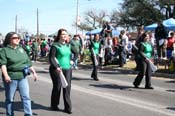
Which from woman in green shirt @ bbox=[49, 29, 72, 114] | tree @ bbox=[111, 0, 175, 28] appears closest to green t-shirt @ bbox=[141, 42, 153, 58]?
woman in green shirt @ bbox=[49, 29, 72, 114]

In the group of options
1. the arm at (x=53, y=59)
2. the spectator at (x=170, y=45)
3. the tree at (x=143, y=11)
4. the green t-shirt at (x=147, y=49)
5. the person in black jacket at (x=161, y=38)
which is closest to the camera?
the arm at (x=53, y=59)

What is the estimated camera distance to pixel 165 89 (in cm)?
1380

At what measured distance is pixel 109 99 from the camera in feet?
37.8

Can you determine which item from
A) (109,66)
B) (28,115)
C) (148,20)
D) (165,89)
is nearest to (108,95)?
(165,89)

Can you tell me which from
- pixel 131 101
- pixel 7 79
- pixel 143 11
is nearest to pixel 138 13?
pixel 143 11

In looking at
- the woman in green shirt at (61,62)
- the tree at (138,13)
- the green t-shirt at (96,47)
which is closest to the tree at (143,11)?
the tree at (138,13)

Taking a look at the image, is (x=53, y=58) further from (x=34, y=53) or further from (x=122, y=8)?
(x=122, y=8)

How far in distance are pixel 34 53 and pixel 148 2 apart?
3399 cm

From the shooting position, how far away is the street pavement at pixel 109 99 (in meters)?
9.54

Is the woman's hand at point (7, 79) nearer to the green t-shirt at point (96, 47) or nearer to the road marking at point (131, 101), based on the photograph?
the road marking at point (131, 101)

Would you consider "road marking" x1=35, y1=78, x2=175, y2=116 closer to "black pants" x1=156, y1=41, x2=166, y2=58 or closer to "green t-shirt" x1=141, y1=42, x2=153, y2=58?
"green t-shirt" x1=141, y1=42, x2=153, y2=58

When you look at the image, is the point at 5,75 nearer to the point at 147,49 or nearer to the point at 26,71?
the point at 26,71

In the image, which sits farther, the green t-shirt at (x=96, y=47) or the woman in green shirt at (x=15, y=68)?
the green t-shirt at (x=96, y=47)

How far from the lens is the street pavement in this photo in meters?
9.54
